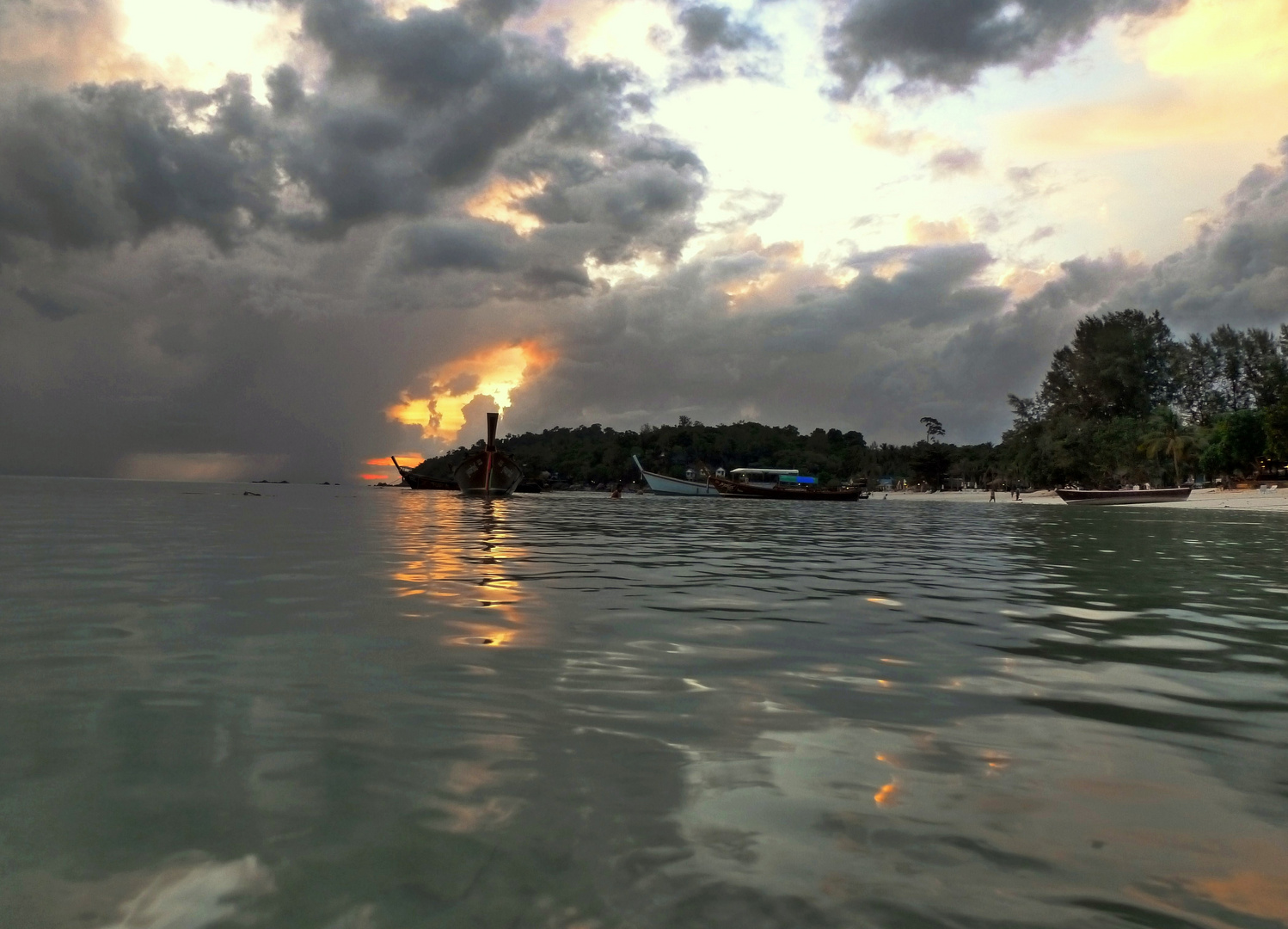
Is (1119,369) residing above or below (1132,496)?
above

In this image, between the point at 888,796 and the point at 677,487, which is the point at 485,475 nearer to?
the point at 677,487

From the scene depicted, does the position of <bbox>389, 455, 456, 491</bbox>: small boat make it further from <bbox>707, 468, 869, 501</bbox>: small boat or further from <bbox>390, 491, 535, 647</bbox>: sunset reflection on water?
<bbox>390, 491, 535, 647</bbox>: sunset reflection on water

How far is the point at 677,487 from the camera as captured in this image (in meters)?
114

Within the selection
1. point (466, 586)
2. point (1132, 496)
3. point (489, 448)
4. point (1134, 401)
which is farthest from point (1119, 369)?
point (466, 586)

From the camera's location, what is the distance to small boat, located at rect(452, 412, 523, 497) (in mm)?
73562

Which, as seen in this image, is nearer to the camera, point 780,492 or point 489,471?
point 489,471

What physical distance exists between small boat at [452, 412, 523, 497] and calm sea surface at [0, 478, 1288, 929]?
6407 centimetres

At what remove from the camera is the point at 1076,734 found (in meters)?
4.70

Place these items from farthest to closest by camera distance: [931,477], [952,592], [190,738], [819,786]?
[931,477], [952,592], [190,738], [819,786]

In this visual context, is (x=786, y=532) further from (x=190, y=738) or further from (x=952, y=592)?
(x=190, y=738)

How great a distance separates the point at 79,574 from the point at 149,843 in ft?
37.1

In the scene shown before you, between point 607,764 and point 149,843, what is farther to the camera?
point 607,764

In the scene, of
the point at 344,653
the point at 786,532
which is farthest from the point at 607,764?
the point at 786,532

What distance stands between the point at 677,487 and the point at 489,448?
45581 mm
